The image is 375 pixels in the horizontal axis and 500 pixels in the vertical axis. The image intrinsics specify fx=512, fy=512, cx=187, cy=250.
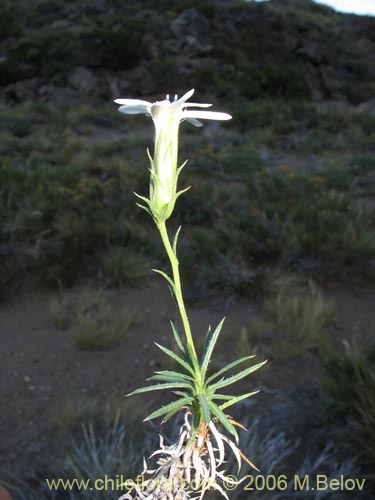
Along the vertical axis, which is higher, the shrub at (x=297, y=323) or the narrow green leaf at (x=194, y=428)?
the narrow green leaf at (x=194, y=428)

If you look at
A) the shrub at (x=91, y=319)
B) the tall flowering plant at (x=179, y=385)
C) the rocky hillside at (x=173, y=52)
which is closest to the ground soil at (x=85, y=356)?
the shrub at (x=91, y=319)

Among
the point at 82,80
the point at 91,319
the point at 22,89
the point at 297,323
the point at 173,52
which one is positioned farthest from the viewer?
the point at 173,52

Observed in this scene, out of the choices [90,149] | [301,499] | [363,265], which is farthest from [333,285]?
[90,149]

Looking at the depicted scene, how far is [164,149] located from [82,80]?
15315mm

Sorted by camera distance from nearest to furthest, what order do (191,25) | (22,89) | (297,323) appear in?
(297,323) < (22,89) < (191,25)

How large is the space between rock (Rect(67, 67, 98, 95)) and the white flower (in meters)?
14.9

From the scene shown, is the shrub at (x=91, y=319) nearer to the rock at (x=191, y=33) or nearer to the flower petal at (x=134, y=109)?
the flower petal at (x=134, y=109)

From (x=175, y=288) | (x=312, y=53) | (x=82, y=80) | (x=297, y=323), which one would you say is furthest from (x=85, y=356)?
(x=312, y=53)

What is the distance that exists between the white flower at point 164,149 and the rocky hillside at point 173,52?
14.1 meters

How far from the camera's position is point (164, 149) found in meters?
0.73

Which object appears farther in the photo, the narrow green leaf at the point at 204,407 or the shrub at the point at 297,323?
the shrub at the point at 297,323

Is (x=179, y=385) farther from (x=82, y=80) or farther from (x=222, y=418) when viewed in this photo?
(x=82, y=80)

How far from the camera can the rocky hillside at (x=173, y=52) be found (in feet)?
49.0

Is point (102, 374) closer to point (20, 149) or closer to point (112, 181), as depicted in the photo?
point (112, 181)
